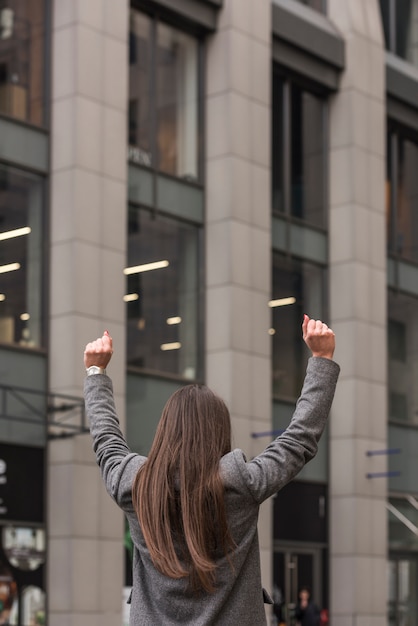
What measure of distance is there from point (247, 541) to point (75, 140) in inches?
786

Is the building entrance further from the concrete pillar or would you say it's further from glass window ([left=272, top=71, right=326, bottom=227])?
glass window ([left=272, top=71, right=326, bottom=227])

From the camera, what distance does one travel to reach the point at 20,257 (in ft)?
73.4

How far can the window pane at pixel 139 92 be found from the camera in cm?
2492

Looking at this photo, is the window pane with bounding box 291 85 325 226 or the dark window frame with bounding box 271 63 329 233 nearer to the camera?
the dark window frame with bounding box 271 63 329 233

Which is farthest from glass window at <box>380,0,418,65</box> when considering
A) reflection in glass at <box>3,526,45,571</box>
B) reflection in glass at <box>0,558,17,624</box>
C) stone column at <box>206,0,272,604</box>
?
reflection in glass at <box>0,558,17,624</box>

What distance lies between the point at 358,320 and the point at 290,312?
1.69 m

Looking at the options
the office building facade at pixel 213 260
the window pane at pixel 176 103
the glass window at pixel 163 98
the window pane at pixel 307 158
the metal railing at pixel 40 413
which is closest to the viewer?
the metal railing at pixel 40 413

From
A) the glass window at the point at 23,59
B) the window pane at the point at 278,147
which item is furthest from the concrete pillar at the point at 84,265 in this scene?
the window pane at the point at 278,147

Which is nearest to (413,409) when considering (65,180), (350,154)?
(350,154)

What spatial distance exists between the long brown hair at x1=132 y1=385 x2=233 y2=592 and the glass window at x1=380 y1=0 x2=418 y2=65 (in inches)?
1229

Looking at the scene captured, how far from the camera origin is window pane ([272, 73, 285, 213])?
28.7 m

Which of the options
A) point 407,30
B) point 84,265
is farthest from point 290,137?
point 84,265

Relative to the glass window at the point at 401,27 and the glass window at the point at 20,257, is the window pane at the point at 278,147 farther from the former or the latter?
the glass window at the point at 20,257

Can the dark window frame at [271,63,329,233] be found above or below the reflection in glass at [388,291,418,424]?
above
